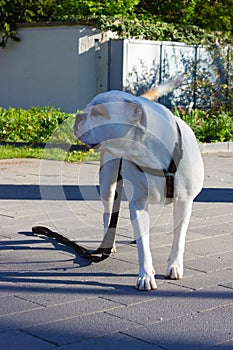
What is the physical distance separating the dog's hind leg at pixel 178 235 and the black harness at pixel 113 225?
18cm

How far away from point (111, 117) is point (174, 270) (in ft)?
4.81

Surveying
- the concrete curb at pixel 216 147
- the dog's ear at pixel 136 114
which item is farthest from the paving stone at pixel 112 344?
the concrete curb at pixel 216 147

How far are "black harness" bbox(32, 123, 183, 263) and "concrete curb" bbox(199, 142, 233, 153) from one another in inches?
327

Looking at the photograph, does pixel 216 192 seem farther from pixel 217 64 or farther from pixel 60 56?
pixel 60 56

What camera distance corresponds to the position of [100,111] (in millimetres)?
4637

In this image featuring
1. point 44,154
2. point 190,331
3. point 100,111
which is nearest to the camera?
point 190,331

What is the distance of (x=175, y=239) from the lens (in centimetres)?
546

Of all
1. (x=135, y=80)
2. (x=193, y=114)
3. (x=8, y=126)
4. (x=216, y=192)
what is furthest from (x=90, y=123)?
(x=135, y=80)

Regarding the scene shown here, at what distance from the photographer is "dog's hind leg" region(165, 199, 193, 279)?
5.35 meters

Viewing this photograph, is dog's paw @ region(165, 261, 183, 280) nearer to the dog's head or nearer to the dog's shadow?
the dog's shadow

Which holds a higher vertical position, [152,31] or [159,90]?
[152,31]

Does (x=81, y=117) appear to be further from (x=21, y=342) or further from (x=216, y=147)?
(x=216, y=147)

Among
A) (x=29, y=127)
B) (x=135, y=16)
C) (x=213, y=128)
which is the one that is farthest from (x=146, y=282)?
(x=135, y=16)

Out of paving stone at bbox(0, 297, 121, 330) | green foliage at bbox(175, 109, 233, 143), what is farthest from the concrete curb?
paving stone at bbox(0, 297, 121, 330)
